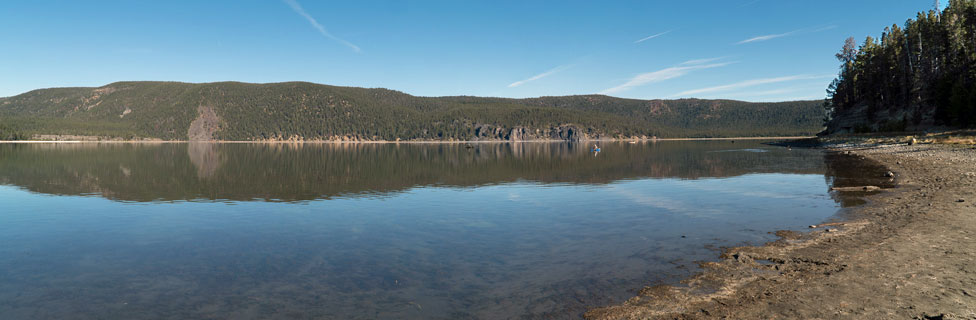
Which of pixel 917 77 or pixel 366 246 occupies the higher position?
pixel 917 77

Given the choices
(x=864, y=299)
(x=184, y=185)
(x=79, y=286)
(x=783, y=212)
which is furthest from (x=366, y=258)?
(x=184, y=185)

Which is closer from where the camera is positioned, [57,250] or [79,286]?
[79,286]

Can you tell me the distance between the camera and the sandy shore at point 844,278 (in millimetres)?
10820

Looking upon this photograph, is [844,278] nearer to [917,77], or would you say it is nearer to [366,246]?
[366,246]

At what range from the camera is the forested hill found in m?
88.2

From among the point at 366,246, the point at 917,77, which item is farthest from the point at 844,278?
the point at 917,77

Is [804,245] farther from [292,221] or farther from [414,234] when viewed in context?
[292,221]

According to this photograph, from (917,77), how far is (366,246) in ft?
412

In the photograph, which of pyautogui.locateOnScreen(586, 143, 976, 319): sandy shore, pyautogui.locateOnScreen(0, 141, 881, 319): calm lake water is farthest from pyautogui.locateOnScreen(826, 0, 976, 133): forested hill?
pyautogui.locateOnScreen(586, 143, 976, 319): sandy shore

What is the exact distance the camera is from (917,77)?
101812 mm

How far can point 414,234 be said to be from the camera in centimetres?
2250

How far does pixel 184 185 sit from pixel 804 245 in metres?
47.9

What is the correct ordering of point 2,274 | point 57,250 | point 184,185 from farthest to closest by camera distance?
point 184,185 < point 57,250 < point 2,274

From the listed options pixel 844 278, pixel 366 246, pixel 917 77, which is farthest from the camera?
pixel 917 77
